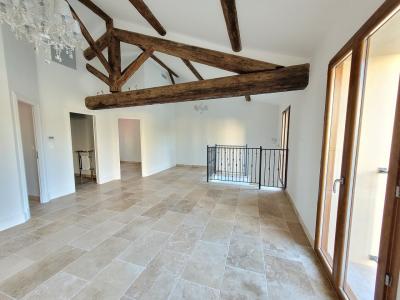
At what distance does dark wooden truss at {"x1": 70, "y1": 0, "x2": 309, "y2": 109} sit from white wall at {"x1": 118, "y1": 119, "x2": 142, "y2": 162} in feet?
14.5

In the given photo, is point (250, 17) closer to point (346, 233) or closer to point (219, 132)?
point (346, 233)

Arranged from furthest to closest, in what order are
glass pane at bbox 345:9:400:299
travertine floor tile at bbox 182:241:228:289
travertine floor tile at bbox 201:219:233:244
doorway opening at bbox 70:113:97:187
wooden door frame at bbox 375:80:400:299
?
1. doorway opening at bbox 70:113:97:187
2. travertine floor tile at bbox 201:219:233:244
3. travertine floor tile at bbox 182:241:228:289
4. glass pane at bbox 345:9:400:299
5. wooden door frame at bbox 375:80:400:299

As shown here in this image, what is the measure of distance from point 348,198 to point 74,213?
4.00 metres

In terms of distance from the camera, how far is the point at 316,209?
2189mm

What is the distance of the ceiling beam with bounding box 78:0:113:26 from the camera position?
128 inches

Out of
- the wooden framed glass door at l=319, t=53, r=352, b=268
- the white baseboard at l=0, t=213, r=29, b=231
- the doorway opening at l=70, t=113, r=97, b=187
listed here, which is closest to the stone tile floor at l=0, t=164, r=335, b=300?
the white baseboard at l=0, t=213, r=29, b=231

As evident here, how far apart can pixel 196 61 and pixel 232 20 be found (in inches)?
49.9

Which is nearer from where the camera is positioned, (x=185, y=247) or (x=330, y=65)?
(x=330, y=65)

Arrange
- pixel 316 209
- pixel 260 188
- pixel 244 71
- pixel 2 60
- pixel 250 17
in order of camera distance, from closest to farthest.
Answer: pixel 250 17
pixel 316 209
pixel 2 60
pixel 244 71
pixel 260 188

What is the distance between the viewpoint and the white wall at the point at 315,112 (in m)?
1.51

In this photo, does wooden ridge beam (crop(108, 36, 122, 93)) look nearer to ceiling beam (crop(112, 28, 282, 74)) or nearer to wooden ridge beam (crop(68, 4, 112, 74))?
wooden ridge beam (crop(68, 4, 112, 74))

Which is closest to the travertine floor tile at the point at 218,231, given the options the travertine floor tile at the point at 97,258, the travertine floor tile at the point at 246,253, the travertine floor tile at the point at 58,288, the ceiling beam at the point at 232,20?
the travertine floor tile at the point at 246,253

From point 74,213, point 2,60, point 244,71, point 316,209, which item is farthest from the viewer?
point 74,213

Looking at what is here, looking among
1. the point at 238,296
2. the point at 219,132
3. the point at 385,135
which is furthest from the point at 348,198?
the point at 219,132
